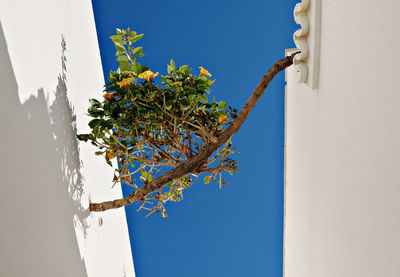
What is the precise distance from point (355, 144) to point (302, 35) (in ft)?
2.82

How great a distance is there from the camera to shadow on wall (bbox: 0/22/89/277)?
162cm

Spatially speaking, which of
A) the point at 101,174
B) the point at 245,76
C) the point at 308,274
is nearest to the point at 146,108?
the point at 101,174

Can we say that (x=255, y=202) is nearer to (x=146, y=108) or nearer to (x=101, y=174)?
(x=101, y=174)

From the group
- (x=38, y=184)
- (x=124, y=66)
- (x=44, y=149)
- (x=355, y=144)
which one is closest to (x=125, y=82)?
(x=124, y=66)

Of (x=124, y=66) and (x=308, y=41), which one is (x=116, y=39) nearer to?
(x=124, y=66)

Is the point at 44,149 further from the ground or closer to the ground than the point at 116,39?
closer to the ground

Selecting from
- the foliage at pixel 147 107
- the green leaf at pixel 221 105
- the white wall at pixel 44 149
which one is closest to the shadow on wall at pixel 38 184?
the white wall at pixel 44 149

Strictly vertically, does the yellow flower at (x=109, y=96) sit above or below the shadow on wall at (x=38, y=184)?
above

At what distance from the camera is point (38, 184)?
1792mm

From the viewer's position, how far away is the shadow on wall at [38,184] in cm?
162

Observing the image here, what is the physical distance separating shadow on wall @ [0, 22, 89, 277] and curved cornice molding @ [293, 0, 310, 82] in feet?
4.32

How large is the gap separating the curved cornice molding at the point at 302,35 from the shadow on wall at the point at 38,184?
4.32 feet

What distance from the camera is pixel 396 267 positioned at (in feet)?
4.64

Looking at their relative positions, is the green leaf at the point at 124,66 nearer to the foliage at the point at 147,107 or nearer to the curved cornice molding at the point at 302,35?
the foliage at the point at 147,107
